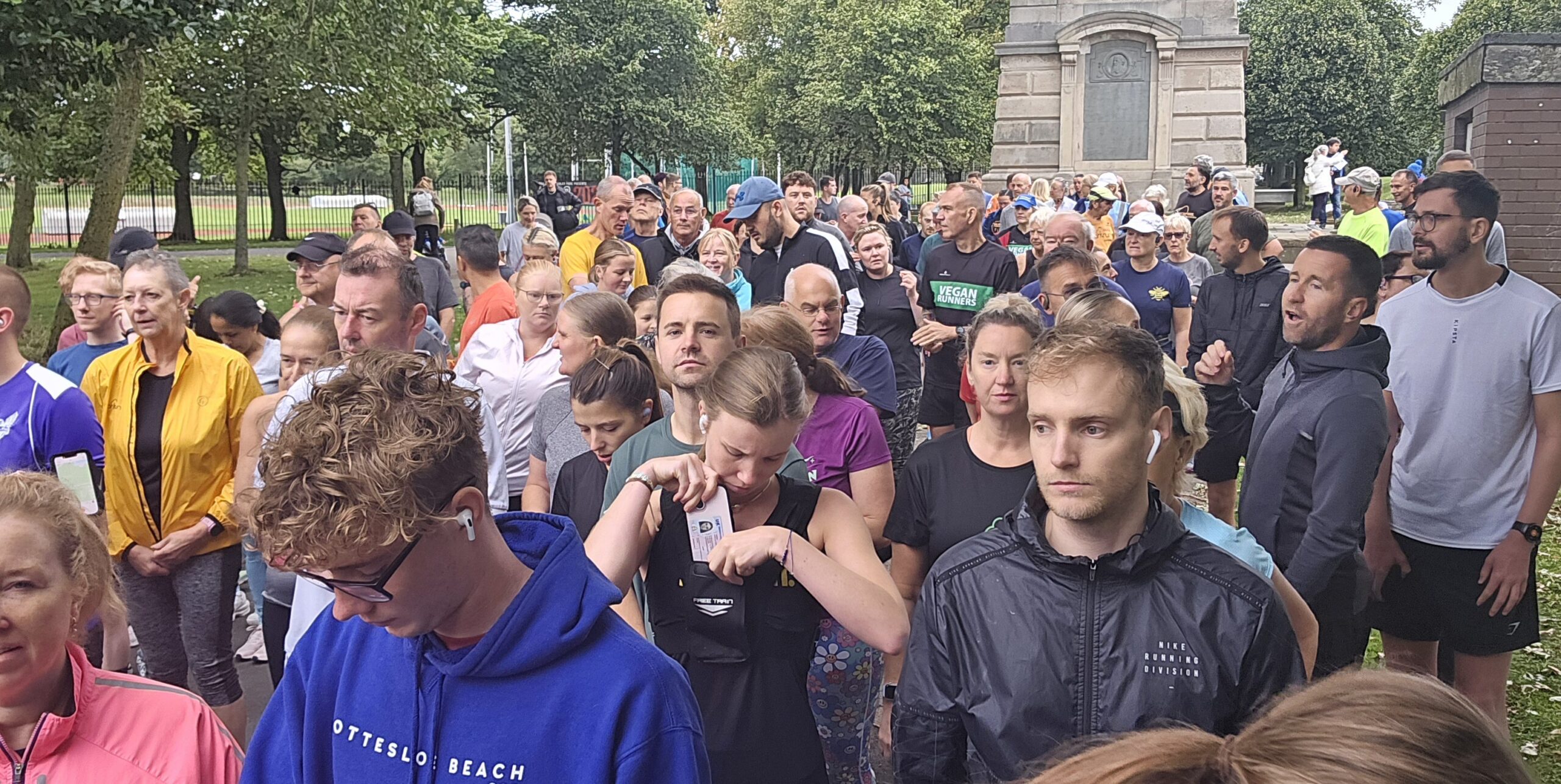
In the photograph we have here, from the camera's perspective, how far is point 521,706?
197cm

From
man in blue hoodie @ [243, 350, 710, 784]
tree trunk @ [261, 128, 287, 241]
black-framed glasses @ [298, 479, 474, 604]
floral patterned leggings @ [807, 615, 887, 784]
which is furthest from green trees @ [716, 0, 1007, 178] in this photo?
black-framed glasses @ [298, 479, 474, 604]

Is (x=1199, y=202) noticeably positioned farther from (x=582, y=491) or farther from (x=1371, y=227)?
(x=582, y=491)

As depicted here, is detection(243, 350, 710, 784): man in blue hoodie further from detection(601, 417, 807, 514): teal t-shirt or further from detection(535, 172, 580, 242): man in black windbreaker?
detection(535, 172, 580, 242): man in black windbreaker

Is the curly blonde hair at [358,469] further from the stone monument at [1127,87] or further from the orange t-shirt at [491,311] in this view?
the stone monument at [1127,87]

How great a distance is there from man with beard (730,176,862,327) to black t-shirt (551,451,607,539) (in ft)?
13.9

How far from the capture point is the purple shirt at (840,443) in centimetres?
459

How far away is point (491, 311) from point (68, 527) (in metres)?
5.04

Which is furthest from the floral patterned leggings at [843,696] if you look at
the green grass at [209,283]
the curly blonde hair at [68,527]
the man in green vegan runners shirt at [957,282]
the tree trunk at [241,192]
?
the tree trunk at [241,192]

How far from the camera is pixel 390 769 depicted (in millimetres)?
2006

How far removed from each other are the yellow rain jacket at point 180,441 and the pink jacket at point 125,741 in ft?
7.67

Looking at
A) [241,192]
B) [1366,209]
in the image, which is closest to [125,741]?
[1366,209]

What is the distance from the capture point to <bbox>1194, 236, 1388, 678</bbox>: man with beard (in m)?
3.91

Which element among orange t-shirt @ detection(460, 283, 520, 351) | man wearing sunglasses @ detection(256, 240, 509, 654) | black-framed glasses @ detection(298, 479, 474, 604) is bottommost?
black-framed glasses @ detection(298, 479, 474, 604)

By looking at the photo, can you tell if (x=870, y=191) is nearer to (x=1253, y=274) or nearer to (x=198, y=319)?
(x=1253, y=274)
